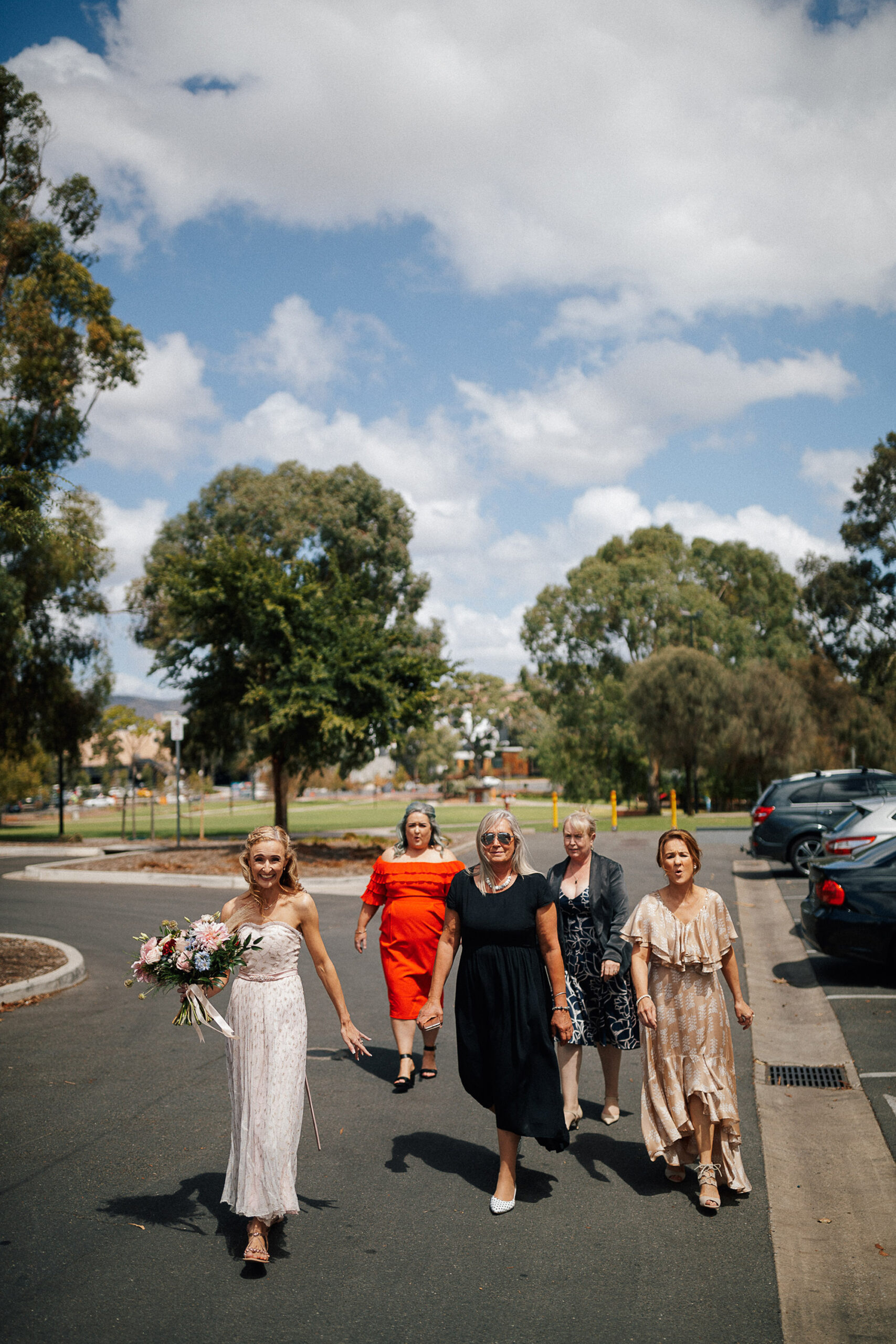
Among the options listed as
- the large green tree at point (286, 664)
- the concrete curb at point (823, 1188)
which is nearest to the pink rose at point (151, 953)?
the concrete curb at point (823, 1188)

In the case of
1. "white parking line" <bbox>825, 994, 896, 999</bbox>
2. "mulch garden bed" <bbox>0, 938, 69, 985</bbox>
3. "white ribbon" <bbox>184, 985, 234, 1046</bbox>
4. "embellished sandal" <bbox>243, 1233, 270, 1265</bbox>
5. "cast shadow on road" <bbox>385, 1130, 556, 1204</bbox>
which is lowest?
"white parking line" <bbox>825, 994, 896, 999</bbox>

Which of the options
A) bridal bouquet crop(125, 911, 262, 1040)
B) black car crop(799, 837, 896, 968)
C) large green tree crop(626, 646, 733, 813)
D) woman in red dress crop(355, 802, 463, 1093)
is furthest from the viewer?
large green tree crop(626, 646, 733, 813)

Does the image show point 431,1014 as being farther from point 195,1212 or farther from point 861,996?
point 861,996

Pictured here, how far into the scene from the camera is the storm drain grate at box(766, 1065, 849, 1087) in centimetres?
720

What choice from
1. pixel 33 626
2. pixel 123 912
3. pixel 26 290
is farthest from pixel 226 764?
pixel 123 912

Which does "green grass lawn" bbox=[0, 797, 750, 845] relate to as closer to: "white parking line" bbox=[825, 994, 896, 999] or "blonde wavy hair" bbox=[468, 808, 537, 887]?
"white parking line" bbox=[825, 994, 896, 999]

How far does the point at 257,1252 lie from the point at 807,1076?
465 centimetres

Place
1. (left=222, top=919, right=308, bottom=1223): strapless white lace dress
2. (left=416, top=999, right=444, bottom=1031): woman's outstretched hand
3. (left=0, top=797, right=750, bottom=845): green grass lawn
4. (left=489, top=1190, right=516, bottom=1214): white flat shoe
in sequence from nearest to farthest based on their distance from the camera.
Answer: (left=222, top=919, right=308, bottom=1223): strapless white lace dress → (left=489, top=1190, right=516, bottom=1214): white flat shoe → (left=416, top=999, right=444, bottom=1031): woman's outstretched hand → (left=0, top=797, right=750, bottom=845): green grass lawn

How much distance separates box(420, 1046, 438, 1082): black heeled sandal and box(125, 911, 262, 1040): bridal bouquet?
2.34 metres

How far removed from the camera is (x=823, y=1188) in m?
5.31

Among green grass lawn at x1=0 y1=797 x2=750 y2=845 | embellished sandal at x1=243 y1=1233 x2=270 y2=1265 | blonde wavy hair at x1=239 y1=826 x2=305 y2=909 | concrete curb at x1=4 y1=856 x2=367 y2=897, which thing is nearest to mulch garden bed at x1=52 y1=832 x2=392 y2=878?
concrete curb at x1=4 y1=856 x2=367 y2=897

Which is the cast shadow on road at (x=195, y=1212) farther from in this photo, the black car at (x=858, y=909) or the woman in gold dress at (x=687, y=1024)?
the black car at (x=858, y=909)

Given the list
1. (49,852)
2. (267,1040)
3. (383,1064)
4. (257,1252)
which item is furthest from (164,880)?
(257,1252)

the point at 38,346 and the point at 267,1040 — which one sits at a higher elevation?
the point at 38,346
